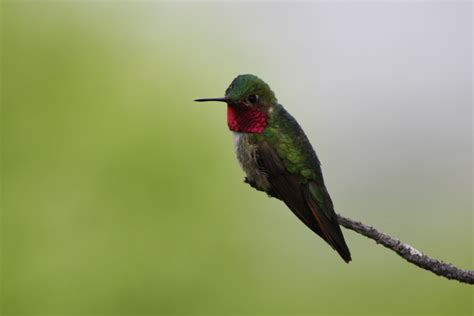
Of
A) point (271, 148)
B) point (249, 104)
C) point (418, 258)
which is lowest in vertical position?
point (418, 258)

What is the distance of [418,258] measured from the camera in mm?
3312

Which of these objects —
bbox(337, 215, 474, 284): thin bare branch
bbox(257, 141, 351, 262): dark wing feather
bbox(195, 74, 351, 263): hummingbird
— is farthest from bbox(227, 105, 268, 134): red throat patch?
bbox(337, 215, 474, 284): thin bare branch

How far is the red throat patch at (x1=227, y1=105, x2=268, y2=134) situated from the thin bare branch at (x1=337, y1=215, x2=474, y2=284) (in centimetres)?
132

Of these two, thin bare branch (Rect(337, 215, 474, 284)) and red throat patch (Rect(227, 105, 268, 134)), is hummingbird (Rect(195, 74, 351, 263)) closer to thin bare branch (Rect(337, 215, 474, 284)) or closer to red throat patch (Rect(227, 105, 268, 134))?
red throat patch (Rect(227, 105, 268, 134))

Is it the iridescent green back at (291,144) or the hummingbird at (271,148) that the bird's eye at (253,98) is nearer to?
the hummingbird at (271,148)

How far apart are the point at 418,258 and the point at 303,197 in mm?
1163

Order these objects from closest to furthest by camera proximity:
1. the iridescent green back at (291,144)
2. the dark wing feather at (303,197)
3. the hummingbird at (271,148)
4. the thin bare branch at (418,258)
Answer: the thin bare branch at (418,258) < the dark wing feather at (303,197) < the hummingbird at (271,148) < the iridescent green back at (291,144)

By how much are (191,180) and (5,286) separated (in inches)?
148

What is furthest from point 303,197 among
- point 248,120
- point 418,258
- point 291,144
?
point 418,258

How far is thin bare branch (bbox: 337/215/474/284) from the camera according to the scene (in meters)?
3.23

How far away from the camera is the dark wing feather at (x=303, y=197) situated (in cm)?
399

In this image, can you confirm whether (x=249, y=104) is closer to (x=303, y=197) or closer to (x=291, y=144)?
(x=291, y=144)

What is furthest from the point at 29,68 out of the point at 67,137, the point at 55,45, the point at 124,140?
the point at 124,140

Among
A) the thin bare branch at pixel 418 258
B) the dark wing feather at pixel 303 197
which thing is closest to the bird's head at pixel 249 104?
the dark wing feather at pixel 303 197
